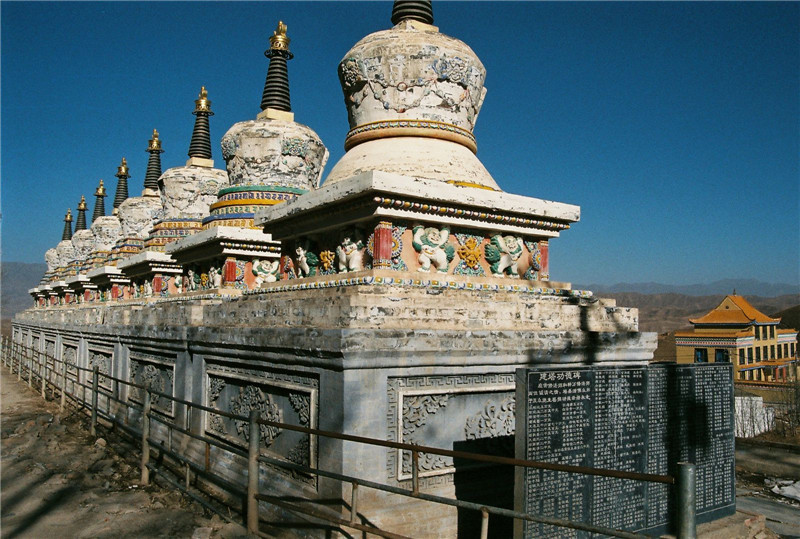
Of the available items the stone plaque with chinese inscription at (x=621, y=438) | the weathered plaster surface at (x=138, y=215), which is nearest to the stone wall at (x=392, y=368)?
the stone plaque with chinese inscription at (x=621, y=438)

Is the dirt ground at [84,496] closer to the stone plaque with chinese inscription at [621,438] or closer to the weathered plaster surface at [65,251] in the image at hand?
the stone plaque with chinese inscription at [621,438]

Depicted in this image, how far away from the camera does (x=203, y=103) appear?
2019 centimetres

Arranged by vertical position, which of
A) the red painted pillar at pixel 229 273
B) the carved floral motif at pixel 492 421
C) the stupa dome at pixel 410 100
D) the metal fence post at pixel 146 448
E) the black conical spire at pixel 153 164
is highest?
the black conical spire at pixel 153 164

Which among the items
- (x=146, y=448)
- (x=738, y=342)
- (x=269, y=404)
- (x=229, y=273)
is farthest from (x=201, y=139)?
(x=738, y=342)

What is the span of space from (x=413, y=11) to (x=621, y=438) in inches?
254

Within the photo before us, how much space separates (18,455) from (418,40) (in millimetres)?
8529

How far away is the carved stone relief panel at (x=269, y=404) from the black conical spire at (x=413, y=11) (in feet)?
17.7

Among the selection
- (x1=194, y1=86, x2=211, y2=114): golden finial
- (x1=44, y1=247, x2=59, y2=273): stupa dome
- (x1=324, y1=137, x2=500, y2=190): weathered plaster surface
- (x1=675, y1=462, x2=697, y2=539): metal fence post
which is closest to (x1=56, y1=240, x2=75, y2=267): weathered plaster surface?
(x1=44, y1=247, x2=59, y2=273): stupa dome

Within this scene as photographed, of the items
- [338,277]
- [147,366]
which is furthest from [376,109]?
[147,366]

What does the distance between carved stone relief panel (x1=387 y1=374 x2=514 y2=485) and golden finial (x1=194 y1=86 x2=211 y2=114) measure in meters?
16.3

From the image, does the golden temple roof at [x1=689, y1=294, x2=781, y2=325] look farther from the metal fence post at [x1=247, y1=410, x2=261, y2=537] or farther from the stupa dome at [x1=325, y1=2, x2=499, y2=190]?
the metal fence post at [x1=247, y1=410, x2=261, y2=537]

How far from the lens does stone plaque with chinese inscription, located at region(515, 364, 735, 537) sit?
192 inches

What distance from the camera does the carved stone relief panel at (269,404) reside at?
19.9 ft

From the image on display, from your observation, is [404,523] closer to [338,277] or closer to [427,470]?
[427,470]
